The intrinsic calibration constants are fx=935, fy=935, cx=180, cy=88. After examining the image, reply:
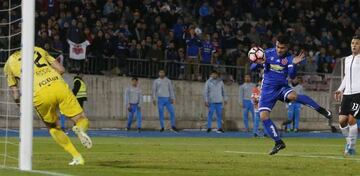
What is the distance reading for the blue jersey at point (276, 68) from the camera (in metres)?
19.8

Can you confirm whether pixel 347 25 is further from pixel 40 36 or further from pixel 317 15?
pixel 40 36

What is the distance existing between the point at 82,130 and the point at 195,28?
2455 centimetres

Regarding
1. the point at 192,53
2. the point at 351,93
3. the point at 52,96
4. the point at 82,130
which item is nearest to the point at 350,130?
the point at 351,93

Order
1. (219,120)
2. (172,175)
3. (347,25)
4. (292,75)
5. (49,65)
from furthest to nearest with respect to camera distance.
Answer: (347,25) < (219,120) < (292,75) < (49,65) < (172,175)

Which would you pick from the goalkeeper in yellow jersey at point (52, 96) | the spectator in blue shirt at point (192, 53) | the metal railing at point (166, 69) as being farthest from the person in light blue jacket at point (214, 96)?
the goalkeeper in yellow jersey at point (52, 96)

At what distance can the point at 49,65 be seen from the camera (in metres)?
15.2

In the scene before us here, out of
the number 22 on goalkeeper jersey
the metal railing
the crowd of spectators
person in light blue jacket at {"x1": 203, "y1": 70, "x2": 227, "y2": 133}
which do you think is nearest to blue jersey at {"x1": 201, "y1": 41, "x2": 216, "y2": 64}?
the crowd of spectators

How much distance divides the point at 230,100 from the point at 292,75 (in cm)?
1922

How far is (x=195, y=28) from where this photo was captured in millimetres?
38906

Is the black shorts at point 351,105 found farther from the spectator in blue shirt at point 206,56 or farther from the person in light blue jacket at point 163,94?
the spectator in blue shirt at point 206,56

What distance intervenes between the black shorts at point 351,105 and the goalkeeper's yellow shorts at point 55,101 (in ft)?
19.8

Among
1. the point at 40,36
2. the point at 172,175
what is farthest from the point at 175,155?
the point at 40,36

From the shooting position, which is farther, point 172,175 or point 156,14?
→ point 156,14

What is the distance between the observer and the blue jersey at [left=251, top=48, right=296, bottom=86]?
64.8 feet
